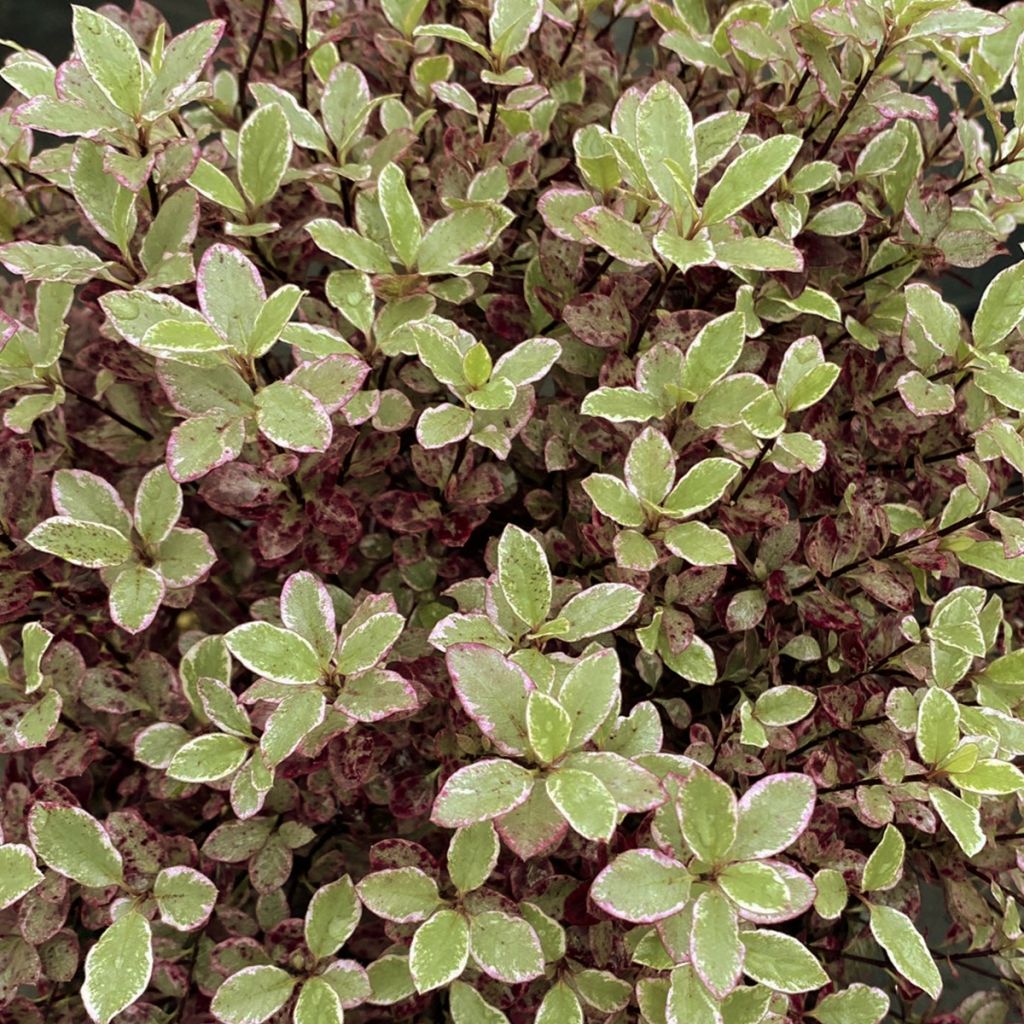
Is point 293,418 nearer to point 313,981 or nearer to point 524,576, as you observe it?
point 524,576

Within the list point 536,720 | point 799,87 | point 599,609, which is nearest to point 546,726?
point 536,720

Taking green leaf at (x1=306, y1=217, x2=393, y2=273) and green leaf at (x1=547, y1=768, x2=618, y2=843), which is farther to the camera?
green leaf at (x1=306, y1=217, x2=393, y2=273)

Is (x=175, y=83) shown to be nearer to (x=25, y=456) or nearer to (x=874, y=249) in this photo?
(x=25, y=456)

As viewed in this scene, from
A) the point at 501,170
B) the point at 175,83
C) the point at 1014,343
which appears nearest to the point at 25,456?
the point at 175,83

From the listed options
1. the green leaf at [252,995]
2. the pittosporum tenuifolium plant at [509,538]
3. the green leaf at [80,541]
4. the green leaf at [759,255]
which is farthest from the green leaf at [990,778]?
the green leaf at [80,541]

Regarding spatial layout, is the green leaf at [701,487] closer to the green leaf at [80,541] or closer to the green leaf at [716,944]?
the green leaf at [716,944]

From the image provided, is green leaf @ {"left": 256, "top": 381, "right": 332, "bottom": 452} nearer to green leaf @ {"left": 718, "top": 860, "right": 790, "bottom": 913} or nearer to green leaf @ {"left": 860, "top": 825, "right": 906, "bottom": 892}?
green leaf @ {"left": 718, "top": 860, "right": 790, "bottom": 913}

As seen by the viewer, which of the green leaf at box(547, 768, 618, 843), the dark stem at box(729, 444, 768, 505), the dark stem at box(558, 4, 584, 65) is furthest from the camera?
the dark stem at box(558, 4, 584, 65)

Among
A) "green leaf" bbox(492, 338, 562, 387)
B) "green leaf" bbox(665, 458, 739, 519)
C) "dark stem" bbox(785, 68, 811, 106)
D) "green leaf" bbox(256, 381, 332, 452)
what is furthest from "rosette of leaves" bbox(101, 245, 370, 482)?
"dark stem" bbox(785, 68, 811, 106)
